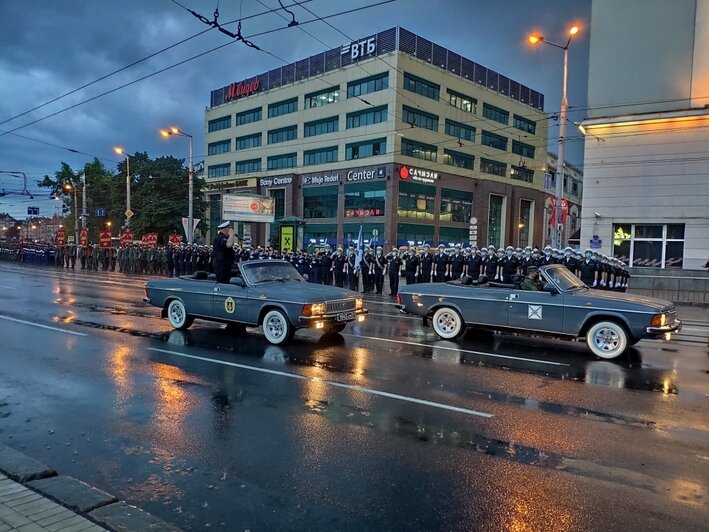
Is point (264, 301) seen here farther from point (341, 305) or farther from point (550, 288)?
point (550, 288)

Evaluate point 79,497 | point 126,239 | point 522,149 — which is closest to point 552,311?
point 79,497

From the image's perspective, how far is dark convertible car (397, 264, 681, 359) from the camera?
28.4 ft

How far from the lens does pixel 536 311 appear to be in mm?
9375

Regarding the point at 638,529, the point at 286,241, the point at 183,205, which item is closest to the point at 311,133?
the point at 286,241

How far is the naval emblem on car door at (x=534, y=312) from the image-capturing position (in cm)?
934

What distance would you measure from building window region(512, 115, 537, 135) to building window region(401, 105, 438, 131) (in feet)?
47.2

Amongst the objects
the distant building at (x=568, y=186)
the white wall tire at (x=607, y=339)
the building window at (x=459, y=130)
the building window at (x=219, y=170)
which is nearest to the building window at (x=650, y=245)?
the white wall tire at (x=607, y=339)

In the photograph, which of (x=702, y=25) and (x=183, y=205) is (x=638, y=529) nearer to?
Answer: (x=702, y=25)

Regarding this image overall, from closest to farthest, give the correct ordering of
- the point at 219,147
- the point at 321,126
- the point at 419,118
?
1. the point at 419,118
2. the point at 321,126
3. the point at 219,147

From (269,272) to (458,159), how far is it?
154ft

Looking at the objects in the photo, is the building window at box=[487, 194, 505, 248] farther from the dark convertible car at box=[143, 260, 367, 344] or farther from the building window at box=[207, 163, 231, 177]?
the dark convertible car at box=[143, 260, 367, 344]

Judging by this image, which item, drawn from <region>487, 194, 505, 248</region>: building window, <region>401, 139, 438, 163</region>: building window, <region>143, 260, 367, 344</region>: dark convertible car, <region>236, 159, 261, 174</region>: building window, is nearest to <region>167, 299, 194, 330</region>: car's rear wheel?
<region>143, 260, 367, 344</region>: dark convertible car

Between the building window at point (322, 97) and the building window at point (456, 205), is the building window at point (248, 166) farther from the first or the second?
the building window at point (456, 205)

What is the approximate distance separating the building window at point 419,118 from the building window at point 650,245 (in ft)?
89.2
